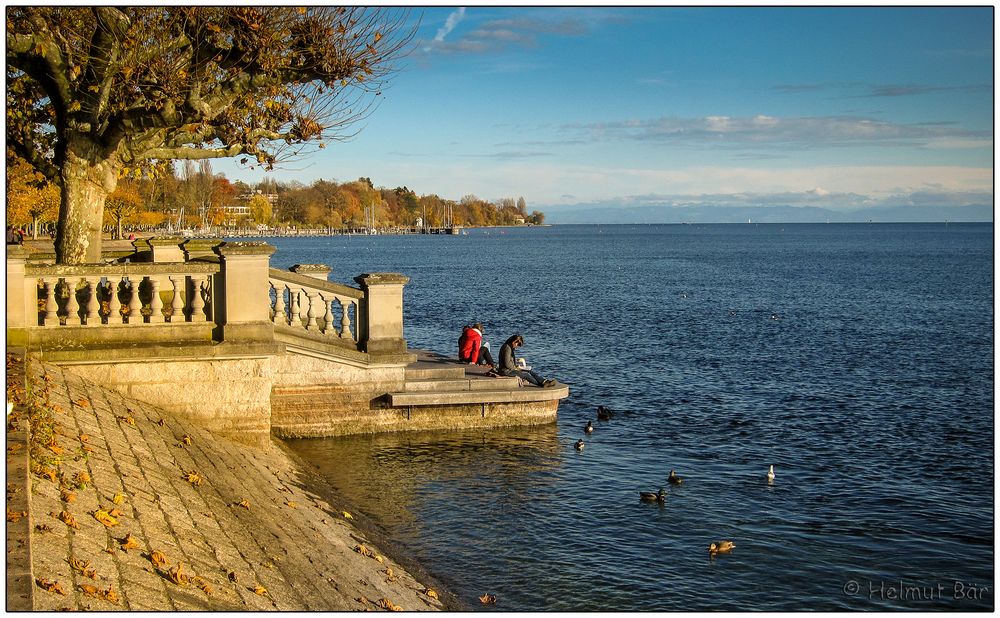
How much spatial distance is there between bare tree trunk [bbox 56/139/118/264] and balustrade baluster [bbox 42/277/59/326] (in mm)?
2431

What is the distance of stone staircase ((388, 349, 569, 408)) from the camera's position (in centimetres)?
1742

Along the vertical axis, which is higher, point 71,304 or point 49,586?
point 71,304

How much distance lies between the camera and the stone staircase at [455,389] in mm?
17422

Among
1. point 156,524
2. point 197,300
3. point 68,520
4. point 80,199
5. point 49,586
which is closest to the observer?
point 49,586

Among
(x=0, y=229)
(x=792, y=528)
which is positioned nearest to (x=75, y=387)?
(x=0, y=229)

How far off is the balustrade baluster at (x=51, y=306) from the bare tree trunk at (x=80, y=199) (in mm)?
2431

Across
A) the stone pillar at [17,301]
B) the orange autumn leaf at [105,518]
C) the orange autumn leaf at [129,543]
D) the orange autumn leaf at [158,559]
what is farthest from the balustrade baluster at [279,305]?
the orange autumn leaf at [158,559]

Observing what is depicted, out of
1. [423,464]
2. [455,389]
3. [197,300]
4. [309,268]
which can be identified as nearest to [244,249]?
[197,300]

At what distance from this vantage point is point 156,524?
28.9 ft

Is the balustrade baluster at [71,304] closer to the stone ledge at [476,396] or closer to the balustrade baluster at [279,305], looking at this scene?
the balustrade baluster at [279,305]

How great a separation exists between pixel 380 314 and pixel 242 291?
2.91m

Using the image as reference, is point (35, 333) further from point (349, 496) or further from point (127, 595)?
point (127, 595)

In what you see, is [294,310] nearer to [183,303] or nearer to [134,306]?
[183,303]

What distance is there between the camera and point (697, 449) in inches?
759
